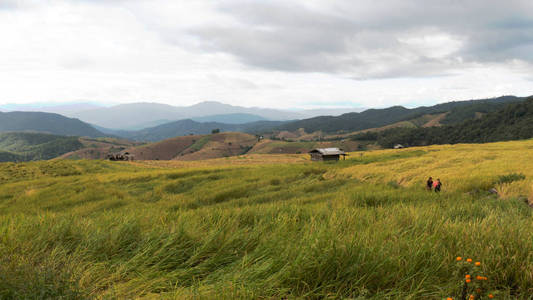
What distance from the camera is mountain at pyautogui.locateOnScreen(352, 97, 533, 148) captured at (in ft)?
451

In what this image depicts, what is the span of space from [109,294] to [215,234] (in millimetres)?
1304

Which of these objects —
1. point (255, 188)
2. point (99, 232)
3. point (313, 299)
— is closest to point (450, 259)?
point (313, 299)

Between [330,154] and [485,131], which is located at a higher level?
[485,131]

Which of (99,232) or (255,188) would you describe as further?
(255,188)

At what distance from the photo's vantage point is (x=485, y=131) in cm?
15800

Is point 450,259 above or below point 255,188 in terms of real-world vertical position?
above

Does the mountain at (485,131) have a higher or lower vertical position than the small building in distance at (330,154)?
higher

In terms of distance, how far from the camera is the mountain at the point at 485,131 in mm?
137350

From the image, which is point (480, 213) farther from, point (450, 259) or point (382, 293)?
point (382, 293)

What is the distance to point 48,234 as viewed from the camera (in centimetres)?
307

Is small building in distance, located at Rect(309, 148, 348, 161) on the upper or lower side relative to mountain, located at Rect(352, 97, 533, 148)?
lower

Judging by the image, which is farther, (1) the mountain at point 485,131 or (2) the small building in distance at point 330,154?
(1) the mountain at point 485,131

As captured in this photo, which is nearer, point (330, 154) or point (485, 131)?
point (330, 154)

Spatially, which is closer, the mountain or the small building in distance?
the small building in distance
